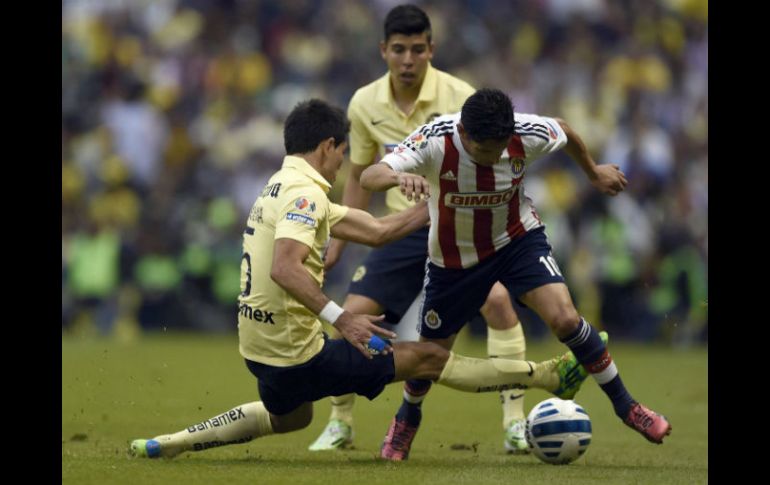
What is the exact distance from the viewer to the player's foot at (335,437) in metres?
9.66

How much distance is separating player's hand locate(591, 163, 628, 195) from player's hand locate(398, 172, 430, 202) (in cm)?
167

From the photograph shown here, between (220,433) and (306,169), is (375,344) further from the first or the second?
(220,433)

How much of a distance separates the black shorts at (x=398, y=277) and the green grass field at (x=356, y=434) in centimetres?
98

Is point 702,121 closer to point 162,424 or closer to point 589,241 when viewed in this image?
point 589,241

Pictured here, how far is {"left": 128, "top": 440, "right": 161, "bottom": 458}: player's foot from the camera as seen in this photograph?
8.45m

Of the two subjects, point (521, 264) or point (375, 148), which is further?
point (375, 148)

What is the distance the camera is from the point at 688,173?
64.4 feet

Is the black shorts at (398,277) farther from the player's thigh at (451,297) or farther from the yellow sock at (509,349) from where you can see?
the player's thigh at (451,297)

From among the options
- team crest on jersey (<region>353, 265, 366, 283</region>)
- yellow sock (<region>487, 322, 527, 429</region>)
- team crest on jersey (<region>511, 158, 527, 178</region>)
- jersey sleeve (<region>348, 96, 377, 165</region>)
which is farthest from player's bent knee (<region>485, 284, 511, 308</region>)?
team crest on jersey (<region>511, 158, 527, 178</region>)

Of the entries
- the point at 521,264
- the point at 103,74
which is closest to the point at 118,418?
the point at 521,264

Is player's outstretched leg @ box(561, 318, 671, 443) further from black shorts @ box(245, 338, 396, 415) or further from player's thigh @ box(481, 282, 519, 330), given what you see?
player's thigh @ box(481, 282, 519, 330)

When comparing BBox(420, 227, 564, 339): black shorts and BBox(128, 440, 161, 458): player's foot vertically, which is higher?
BBox(420, 227, 564, 339): black shorts

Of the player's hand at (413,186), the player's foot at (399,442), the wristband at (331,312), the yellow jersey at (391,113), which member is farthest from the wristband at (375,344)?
the yellow jersey at (391,113)
